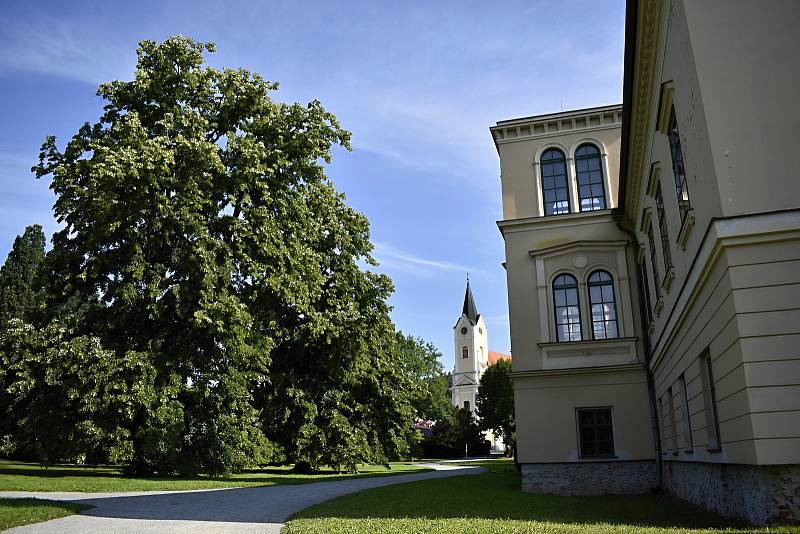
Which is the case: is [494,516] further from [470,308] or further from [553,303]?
[470,308]

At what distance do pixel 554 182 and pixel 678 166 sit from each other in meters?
9.94

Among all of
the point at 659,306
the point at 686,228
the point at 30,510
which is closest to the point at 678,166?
the point at 686,228

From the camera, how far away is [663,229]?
44.1ft

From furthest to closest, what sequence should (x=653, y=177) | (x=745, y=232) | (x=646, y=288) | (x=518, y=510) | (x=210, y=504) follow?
1. (x=646, y=288)
2. (x=210, y=504)
3. (x=653, y=177)
4. (x=518, y=510)
5. (x=745, y=232)

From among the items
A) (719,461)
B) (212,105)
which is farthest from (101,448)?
(719,461)

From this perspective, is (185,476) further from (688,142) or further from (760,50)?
(760,50)

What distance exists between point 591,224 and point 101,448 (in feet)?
54.7

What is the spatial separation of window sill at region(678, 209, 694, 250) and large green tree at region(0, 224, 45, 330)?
4196 centimetres

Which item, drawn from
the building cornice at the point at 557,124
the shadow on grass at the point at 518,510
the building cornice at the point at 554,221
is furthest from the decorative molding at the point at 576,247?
the shadow on grass at the point at 518,510

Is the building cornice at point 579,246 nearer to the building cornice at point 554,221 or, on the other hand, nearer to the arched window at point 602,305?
the building cornice at point 554,221

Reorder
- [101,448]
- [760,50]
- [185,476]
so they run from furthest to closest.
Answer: [185,476] < [101,448] < [760,50]

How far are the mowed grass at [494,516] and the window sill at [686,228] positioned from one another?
4.29 m

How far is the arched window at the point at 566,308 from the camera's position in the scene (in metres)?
19.2

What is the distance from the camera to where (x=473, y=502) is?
13.7 meters
